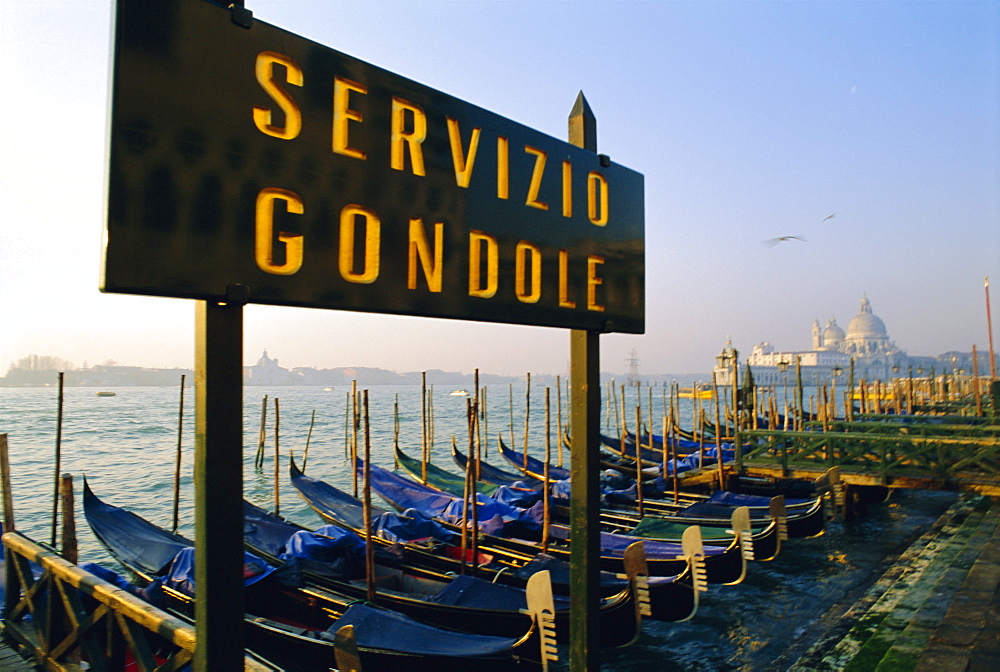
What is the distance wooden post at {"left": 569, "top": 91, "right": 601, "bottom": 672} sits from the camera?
2396 mm

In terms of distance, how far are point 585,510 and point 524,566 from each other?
6.83 metres

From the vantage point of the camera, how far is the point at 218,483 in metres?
1.48

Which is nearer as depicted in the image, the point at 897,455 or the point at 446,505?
the point at 897,455

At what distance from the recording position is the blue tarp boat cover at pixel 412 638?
5988mm

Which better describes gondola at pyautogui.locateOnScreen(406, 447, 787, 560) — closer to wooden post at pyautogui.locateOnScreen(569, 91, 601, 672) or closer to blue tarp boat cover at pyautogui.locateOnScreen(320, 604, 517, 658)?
blue tarp boat cover at pyautogui.locateOnScreen(320, 604, 517, 658)

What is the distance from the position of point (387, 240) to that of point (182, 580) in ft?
26.0

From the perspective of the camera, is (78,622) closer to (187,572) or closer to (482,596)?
(187,572)

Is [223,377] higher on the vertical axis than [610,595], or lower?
higher

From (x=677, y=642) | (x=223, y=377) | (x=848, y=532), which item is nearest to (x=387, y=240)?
(x=223, y=377)

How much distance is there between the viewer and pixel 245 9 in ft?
5.08

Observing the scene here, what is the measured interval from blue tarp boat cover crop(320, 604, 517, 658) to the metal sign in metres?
4.77

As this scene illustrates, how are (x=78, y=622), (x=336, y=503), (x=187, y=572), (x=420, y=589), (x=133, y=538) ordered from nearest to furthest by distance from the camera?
(x=78, y=622), (x=187, y=572), (x=420, y=589), (x=133, y=538), (x=336, y=503)

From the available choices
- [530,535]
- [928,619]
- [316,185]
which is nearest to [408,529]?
[530,535]

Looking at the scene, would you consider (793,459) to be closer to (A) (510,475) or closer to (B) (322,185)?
(A) (510,475)
